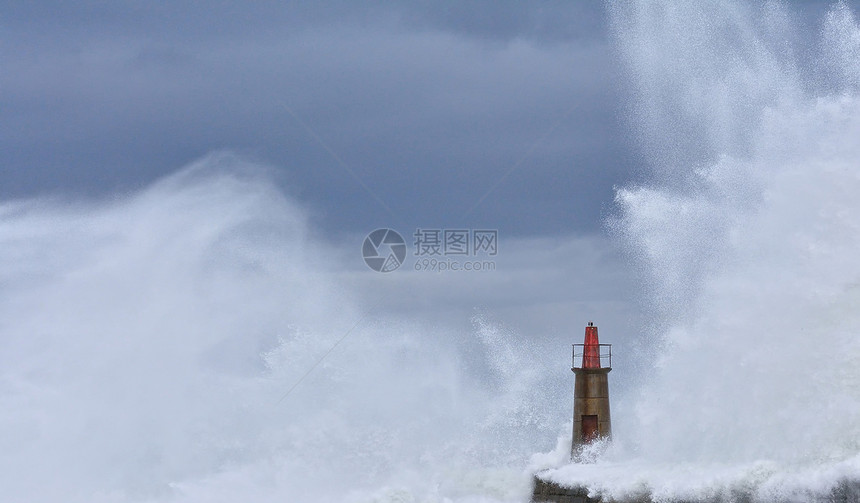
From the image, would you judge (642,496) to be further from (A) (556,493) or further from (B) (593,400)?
(B) (593,400)

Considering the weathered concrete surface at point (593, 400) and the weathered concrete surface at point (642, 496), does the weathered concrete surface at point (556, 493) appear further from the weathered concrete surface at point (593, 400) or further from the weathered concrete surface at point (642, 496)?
the weathered concrete surface at point (593, 400)

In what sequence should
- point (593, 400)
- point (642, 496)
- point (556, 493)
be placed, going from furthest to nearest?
point (593, 400)
point (556, 493)
point (642, 496)

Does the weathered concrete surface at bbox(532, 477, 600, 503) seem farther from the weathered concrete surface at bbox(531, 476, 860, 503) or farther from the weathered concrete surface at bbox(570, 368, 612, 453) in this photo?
the weathered concrete surface at bbox(570, 368, 612, 453)

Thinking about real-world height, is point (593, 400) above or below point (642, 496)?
above

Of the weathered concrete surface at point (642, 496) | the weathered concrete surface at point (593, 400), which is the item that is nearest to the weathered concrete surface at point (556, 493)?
the weathered concrete surface at point (642, 496)

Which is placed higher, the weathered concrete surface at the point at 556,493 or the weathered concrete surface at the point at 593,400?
the weathered concrete surface at the point at 593,400

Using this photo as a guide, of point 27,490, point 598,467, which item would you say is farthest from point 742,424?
point 27,490

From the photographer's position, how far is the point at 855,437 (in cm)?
2083

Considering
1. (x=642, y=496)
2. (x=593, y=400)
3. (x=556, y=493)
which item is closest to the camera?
(x=642, y=496)

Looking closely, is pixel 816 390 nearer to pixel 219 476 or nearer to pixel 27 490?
pixel 219 476

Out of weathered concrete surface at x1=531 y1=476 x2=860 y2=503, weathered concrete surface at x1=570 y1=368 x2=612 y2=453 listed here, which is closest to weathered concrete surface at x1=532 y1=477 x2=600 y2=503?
weathered concrete surface at x1=531 y1=476 x2=860 y2=503

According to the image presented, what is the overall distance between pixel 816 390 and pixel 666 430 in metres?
6.37

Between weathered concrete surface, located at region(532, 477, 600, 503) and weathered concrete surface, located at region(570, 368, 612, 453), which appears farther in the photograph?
weathered concrete surface, located at region(570, 368, 612, 453)

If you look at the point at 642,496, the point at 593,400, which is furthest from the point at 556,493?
the point at 642,496
